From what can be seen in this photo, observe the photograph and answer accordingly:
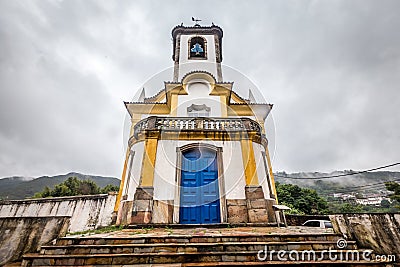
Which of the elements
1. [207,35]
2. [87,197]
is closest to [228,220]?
[87,197]

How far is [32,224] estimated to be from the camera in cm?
410

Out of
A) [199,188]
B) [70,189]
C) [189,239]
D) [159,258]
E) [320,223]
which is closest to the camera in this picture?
Answer: [159,258]

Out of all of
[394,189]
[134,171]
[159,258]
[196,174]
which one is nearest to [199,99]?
[196,174]

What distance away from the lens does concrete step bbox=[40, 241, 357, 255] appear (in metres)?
3.66

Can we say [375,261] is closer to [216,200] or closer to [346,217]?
[346,217]

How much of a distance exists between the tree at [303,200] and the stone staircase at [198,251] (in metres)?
20.6

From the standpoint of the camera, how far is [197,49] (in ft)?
55.2

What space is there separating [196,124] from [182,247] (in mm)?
6362

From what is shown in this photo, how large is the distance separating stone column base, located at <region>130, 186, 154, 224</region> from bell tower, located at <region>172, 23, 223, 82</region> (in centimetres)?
957

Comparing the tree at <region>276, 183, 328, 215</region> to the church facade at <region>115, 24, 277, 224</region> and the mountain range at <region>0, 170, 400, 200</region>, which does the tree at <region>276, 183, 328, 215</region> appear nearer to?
the mountain range at <region>0, 170, 400, 200</region>

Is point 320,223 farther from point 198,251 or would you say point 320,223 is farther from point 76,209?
point 76,209

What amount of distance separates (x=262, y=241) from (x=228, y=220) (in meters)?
3.54

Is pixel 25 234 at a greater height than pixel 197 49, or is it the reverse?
pixel 197 49

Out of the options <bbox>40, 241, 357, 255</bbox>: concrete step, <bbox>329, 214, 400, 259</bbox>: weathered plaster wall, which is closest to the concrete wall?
<bbox>40, 241, 357, 255</bbox>: concrete step
